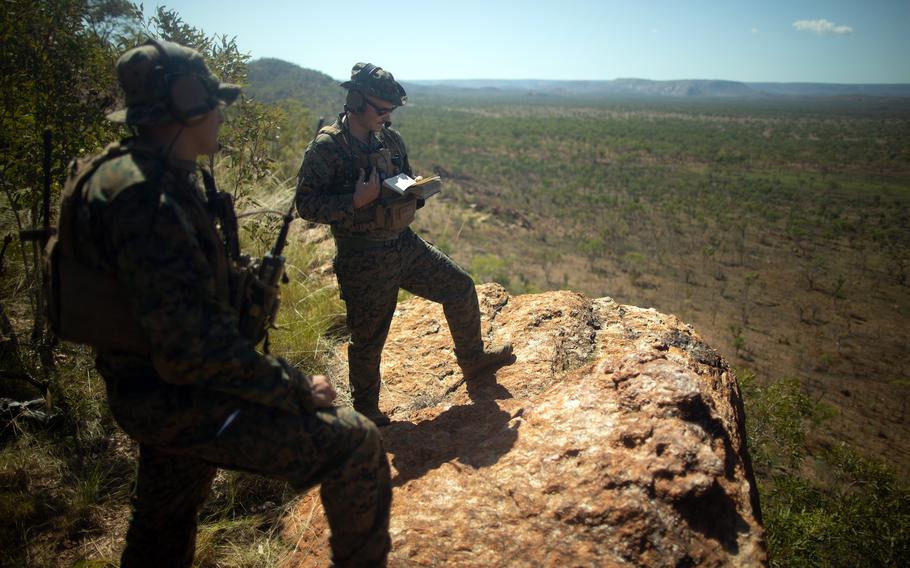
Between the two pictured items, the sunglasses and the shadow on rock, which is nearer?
the shadow on rock

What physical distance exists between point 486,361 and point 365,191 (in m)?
1.27

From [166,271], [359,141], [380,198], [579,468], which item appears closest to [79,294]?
[166,271]

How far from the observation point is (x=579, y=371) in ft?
9.17

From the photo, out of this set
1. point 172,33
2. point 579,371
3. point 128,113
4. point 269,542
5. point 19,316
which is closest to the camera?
point 128,113

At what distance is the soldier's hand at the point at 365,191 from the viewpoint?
2.62 metres

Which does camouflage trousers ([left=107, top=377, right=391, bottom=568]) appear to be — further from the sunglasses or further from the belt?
the sunglasses

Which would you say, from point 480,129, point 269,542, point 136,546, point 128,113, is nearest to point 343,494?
point 136,546

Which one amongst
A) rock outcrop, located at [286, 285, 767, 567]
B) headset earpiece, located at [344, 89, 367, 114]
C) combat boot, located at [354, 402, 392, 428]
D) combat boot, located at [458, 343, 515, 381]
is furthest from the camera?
combat boot, located at [458, 343, 515, 381]

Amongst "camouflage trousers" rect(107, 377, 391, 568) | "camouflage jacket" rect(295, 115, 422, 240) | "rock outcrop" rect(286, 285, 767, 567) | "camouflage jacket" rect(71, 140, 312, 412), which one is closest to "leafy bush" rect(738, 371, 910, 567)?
Result: "rock outcrop" rect(286, 285, 767, 567)

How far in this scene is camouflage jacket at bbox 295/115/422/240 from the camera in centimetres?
264

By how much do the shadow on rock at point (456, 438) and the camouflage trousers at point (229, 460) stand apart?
604 millimetres

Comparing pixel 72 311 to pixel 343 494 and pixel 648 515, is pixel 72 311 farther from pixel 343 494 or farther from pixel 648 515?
pixel 648 515

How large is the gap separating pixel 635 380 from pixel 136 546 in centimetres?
214

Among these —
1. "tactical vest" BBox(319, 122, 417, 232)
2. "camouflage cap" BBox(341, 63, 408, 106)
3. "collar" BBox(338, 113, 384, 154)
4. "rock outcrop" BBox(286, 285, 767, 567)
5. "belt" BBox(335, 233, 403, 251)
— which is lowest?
"rock outcrop" BBox(286, 285, 767, 567)
